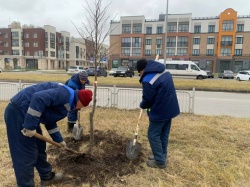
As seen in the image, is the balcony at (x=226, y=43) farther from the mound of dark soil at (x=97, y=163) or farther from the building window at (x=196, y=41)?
the mound of dark soil at (x=97, y=163)

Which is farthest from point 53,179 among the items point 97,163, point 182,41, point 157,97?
point 182,41

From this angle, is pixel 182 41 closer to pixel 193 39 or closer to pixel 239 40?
pixel 193 39

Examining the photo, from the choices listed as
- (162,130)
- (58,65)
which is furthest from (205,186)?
(58,65)

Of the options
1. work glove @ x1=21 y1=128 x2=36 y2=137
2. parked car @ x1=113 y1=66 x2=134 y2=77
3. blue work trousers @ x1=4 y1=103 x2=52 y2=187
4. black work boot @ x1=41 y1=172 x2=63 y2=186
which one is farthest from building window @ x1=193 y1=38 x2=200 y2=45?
work glove @ x1=21 y1=128 x2=36 y2=137

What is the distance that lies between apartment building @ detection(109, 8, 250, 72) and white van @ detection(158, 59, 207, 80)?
22362 mm

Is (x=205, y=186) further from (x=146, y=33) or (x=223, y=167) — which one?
(x=146, y=33)

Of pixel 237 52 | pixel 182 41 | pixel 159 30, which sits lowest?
pixel 237 52

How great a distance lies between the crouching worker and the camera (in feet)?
7.39

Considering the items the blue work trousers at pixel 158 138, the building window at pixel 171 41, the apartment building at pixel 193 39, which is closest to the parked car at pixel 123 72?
the blue work trousers at pixel 158 138

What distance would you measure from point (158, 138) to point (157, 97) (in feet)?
2.14

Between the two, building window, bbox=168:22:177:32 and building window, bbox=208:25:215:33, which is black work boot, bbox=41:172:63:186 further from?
building window, bbox=208:25:215:33

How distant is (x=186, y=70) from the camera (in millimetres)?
26703

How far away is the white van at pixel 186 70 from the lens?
86.0 ft

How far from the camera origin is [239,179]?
314 centimetres
